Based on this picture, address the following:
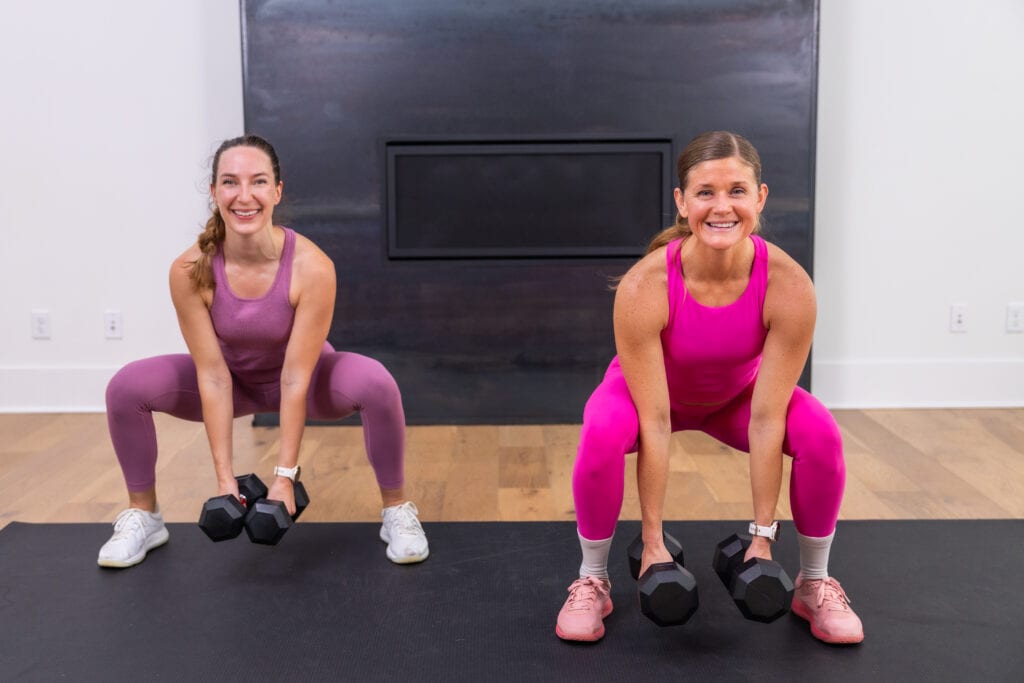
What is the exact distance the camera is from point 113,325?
348 centimetres

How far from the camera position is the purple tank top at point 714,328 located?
169 cm

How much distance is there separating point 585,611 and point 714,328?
54cm

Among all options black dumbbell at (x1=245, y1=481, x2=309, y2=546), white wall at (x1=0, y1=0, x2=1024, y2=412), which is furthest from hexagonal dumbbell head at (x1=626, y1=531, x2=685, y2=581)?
white wall at (x1=0, y1=0, x2=1024, y2=412)

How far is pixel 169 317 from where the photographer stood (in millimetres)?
3480

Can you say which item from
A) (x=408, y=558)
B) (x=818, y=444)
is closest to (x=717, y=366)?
(x=818, y=444)

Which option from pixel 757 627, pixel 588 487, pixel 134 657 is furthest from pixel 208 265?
pixel 757 627

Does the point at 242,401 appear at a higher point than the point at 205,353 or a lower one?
lower

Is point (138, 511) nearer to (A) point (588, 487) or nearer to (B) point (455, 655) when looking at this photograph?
(B) point (455, 655)

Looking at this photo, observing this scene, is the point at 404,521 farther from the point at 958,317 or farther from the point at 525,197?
the point at 958,317

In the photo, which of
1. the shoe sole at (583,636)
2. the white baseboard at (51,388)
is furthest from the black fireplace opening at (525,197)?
the shoe sole at (583,636)

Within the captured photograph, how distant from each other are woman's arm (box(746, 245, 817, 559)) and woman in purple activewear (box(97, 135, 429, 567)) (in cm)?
73

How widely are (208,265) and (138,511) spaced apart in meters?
0.54

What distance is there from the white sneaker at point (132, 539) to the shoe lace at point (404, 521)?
496 mm

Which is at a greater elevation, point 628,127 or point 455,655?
point 628,127
